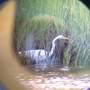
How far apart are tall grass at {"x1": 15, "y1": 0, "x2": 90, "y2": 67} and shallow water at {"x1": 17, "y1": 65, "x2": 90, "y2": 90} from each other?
3cm

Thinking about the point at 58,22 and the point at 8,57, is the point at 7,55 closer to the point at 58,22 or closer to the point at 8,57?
A: the point at 8,57

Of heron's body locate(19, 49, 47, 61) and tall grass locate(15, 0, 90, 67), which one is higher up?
tall grass locate(15, 0, 90, 67)

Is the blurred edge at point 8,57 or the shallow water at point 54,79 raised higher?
the blurred edge at point 8,57

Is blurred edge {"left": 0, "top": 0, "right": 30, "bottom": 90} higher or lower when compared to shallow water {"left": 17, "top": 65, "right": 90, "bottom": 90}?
higher

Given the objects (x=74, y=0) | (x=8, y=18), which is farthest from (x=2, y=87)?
(x=74, y=0)

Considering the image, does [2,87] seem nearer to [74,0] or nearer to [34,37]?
[34,37]

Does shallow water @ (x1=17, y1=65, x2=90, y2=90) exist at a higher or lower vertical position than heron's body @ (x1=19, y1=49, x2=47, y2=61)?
lower

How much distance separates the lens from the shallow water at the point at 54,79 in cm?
57

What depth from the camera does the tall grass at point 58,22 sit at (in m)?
0.59

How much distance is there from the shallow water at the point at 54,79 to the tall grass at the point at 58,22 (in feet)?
0.11

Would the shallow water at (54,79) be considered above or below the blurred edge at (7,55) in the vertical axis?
below

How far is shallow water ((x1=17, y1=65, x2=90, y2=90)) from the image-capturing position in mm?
574

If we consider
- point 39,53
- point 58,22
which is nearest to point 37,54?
point 39,53

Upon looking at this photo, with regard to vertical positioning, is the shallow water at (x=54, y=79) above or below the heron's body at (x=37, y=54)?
below
